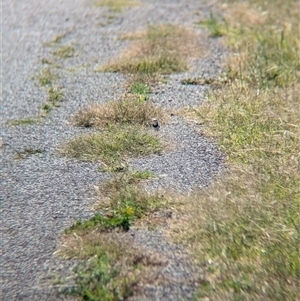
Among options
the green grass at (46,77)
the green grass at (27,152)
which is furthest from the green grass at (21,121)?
the green grass at (46,77)

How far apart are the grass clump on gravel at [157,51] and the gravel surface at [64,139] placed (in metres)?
0.17

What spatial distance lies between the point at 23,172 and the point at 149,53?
2953mm

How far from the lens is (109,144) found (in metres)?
5.51

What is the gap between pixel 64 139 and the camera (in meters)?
5.81

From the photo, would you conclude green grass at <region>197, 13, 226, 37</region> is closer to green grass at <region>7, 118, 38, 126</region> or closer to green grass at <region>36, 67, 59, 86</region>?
green grass at <region>36, 67, 59, 86</region>

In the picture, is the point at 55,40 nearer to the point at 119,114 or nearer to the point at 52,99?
the point at 52,99

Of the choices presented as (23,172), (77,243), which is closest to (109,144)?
(23,172)

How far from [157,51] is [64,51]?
3.81 feet

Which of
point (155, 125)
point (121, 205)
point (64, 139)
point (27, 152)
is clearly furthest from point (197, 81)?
point (121, 205)

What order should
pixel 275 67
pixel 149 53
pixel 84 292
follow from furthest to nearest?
pixel 149 53 < pixel 275 67 < pixel 84 292

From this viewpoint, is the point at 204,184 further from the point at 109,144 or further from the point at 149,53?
the point at 149,53

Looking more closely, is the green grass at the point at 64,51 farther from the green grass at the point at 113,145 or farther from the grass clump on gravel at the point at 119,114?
the green grass at the point at 113,145

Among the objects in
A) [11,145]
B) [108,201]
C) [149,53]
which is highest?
[108,201]

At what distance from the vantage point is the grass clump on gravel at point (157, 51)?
7391 mm
